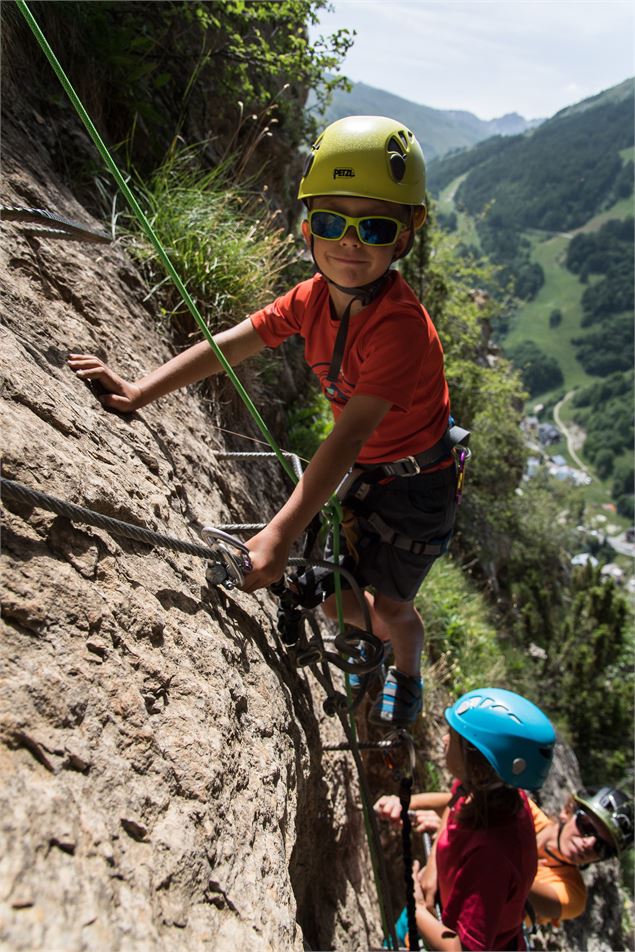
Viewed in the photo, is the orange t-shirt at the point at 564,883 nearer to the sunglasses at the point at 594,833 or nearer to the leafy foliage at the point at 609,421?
the sunglasses at the point at 594,833

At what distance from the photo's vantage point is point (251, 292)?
4035 millimetres

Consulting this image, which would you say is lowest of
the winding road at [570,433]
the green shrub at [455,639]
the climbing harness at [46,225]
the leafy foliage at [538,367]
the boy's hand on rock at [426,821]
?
the boy's hand on rock at [426,821]

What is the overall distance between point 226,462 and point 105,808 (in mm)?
2177

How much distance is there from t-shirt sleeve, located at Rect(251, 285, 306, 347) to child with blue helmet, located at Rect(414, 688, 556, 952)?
205 centimetres

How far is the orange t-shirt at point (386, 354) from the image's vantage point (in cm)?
217

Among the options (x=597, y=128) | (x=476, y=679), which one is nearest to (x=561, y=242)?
(x=597, y=128)

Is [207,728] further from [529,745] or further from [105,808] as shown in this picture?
[529,745]

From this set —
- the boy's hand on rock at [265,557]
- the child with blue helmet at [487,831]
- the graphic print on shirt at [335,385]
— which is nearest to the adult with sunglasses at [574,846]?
the child with blue helmet at [487,831]

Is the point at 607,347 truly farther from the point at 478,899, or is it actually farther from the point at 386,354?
the point at 386,354

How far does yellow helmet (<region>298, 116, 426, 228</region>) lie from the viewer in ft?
7.47

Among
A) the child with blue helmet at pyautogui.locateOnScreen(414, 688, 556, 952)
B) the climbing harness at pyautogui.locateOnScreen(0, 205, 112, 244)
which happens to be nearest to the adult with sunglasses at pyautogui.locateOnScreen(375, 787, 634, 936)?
the child with blue helmet at pyautogui.locateOnScreen(414, 688, 556, 952)

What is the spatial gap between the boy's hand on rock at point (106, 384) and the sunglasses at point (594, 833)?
3384 mm

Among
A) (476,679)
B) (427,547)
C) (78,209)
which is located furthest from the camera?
(476,679)

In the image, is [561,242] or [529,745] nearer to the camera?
[529,745]
